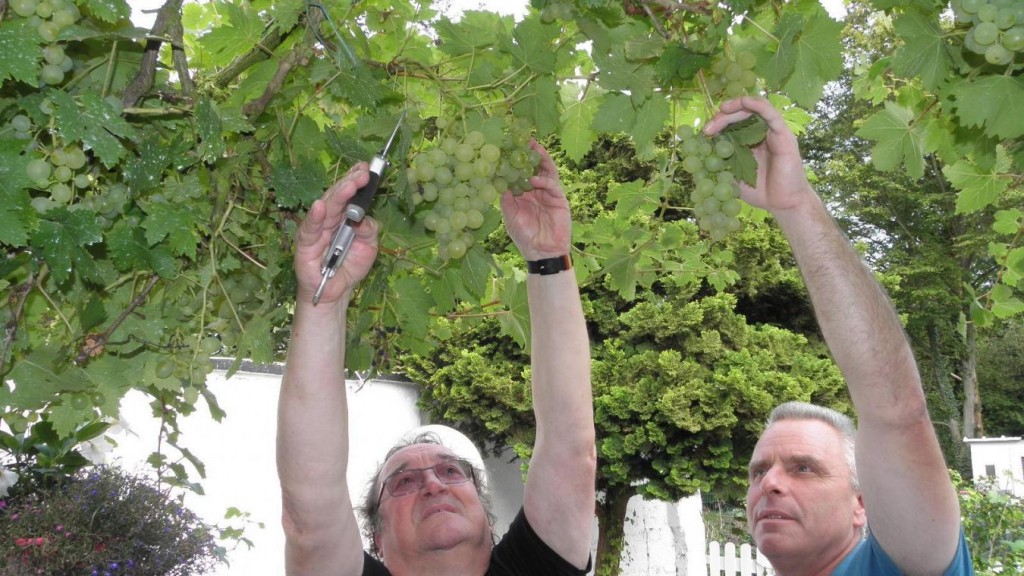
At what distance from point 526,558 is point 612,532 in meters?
5.87

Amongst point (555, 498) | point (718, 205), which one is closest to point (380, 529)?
point (555, 498)

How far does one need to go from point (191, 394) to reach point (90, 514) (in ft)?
7.05

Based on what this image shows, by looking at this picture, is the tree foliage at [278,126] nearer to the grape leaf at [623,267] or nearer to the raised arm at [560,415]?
the grape leaf at [623,267]

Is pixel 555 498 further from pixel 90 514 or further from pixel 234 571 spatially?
pixel 234 571

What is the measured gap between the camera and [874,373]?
5.08 feet

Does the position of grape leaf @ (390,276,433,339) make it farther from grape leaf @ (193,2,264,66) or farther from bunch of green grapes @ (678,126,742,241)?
bunch of green grapes @ (678,126,742,241)

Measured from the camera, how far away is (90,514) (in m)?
3.36

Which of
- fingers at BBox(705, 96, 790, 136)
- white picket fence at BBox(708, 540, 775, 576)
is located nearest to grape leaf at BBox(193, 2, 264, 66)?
fingers at BBox(705, 96, 790, 136)

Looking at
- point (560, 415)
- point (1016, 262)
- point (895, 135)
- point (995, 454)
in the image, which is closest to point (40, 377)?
Result: point (560, 415)

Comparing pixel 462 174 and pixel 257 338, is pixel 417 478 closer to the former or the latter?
pixel 257 338

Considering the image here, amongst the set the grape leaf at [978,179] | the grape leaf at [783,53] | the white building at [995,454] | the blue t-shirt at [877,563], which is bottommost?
the blue t-shirt at [877,563]

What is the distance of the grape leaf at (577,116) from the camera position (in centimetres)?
166

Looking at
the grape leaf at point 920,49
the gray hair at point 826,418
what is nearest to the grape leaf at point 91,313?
the grape leaf at point 920,49

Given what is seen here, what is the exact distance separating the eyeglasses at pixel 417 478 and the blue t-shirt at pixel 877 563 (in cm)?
98
